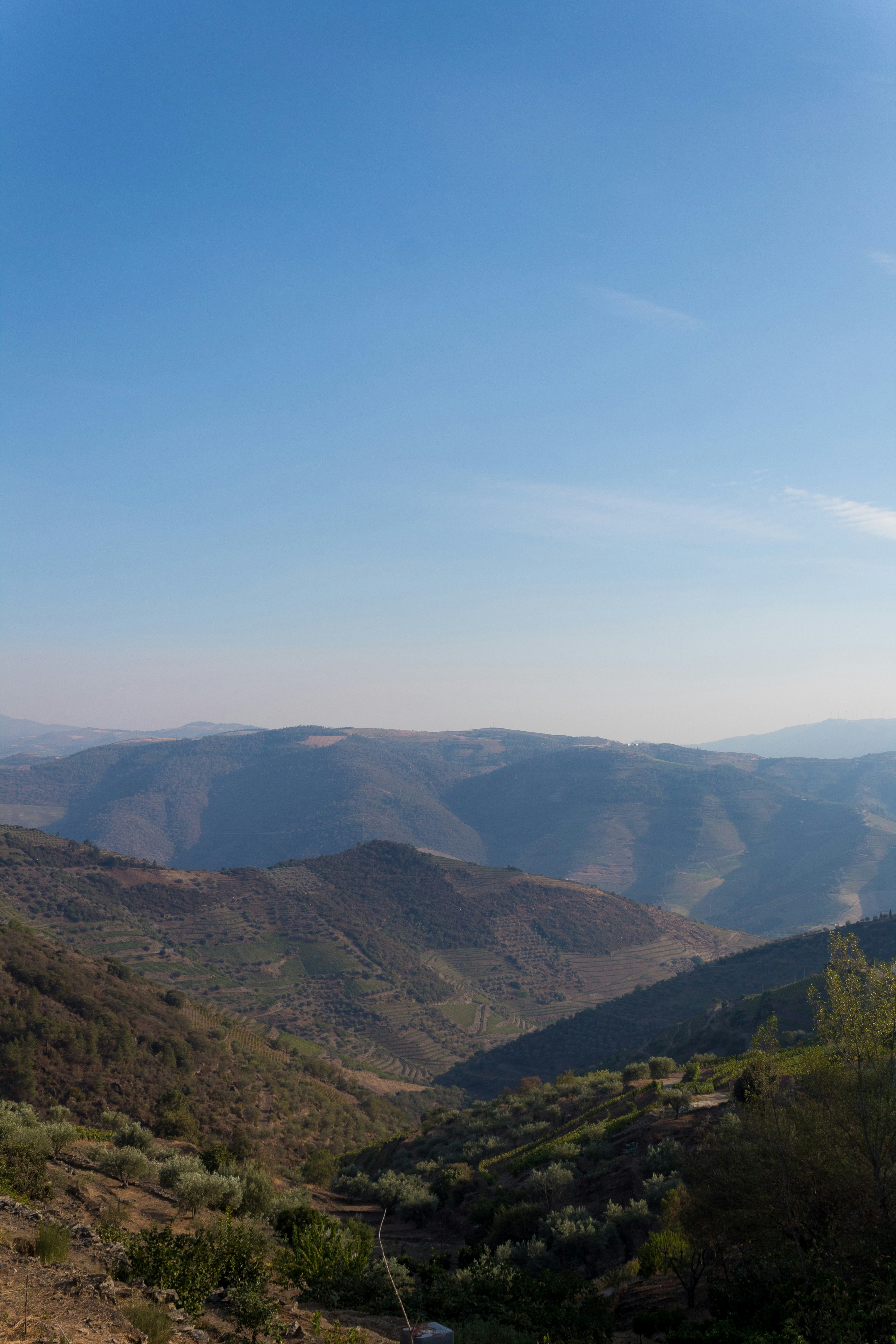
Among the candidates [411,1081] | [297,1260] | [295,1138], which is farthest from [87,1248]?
[411,1081]

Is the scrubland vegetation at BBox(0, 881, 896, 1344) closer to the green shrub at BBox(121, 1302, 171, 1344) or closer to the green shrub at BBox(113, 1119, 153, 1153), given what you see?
the green shrub at BBox(113, 1119, 153, 1153)

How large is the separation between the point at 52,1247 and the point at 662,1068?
4239 centimetres

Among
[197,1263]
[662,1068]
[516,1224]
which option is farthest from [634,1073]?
[197,1263]

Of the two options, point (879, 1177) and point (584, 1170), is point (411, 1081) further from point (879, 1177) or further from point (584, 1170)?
point (879, 1177)

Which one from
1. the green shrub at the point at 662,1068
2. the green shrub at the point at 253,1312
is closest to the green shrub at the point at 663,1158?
the green shrub at the point at 253,1312

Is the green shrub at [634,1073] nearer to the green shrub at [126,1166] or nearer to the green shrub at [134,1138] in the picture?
the green shrub at [134,1138]

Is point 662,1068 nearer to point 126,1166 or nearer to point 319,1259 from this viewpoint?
point 126,1166

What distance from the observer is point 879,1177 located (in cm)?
1408

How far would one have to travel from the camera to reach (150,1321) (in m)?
9.16

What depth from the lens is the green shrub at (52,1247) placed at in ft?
35.4

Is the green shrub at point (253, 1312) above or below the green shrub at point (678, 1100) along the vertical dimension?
above

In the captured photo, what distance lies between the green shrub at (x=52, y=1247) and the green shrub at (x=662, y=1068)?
4067 centimetres

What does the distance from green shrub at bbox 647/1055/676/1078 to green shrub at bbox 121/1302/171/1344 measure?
4112 cm

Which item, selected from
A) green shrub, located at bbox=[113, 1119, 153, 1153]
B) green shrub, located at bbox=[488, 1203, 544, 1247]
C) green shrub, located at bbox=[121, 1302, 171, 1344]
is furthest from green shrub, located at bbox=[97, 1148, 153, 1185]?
green shrub, located at bbox=[488, 1203, 544, 1247]
